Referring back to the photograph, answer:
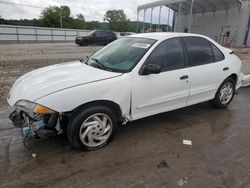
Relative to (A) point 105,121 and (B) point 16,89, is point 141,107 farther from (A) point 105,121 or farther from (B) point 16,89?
(B) point 16,89

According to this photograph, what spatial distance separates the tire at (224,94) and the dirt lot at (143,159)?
684 mm

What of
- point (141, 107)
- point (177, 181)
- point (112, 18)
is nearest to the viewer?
point (177, 181)

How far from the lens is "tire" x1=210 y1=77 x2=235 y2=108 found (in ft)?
15.4

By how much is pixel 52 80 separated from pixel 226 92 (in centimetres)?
371

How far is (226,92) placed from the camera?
4840mm

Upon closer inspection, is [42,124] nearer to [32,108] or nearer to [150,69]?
[32,108]

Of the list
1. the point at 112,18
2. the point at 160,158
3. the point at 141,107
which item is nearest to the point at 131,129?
the point at 141,107

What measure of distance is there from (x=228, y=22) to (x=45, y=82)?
28827 mm

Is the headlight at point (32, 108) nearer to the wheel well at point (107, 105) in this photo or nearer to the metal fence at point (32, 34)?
the wheel well at point (107, 105)

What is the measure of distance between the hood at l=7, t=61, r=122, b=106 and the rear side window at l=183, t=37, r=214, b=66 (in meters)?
1.62

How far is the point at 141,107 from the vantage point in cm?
346

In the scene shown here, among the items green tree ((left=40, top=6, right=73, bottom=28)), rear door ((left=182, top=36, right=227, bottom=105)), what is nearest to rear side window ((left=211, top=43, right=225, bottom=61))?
rear door ((left=182, top=36, right=227, bottom=105))

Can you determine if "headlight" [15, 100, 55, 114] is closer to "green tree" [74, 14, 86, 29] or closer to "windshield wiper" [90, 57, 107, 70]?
"windshield wiper" [90, 57, 107, 70]

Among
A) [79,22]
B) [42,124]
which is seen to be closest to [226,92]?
[42,124]
